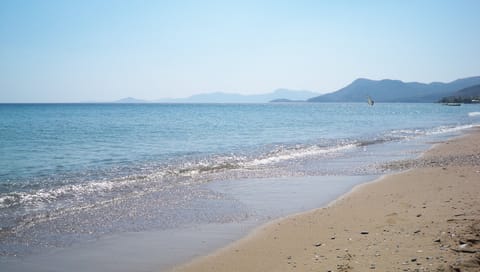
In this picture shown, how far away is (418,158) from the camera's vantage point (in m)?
21.5

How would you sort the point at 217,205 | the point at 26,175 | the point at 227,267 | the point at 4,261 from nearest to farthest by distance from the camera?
the point at 227,267 → the point at 4,261 → the point at 217,205 → the point at 26,175

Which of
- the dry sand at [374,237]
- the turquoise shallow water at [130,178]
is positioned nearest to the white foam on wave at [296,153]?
the turquoise shallow water at [130,178]

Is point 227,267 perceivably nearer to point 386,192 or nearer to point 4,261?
point 4,261

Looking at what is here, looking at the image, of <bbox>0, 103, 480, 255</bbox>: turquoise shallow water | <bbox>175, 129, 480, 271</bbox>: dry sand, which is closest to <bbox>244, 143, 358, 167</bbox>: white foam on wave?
<bbox>0, 103, 480, 255</bbox>: turquoise shallow water

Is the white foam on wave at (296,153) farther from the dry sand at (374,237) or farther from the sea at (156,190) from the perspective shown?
the dry sand at (374,237)

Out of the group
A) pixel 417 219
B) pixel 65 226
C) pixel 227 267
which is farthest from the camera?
pixel 65 226

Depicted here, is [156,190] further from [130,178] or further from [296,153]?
[296,153]

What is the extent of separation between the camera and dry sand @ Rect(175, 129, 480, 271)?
6.00 meters

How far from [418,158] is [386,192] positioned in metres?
9.88

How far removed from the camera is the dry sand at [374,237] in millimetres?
5996

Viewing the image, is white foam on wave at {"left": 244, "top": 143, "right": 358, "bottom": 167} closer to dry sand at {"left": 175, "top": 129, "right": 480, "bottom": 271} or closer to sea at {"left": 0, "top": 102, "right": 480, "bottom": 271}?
sea at {"left": 0, "top": 102, "right": 480, "bottom": 271}

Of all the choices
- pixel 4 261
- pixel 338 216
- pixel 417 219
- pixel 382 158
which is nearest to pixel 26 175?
pixel 4 261

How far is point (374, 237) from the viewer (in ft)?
24.6

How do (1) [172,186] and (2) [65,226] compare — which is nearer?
(2) [65,226]
